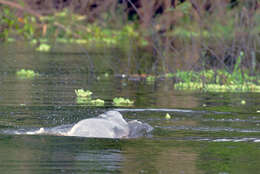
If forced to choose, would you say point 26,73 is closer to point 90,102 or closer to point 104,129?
point 90,102

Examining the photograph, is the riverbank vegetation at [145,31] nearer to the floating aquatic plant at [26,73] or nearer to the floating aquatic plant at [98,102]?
the floating aquatic plant at [26,73]

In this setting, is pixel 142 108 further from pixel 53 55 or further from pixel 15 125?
pixel 53 55

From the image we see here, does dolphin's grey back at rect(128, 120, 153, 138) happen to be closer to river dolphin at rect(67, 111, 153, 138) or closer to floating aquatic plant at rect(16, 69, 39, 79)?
river dolphin at rect(67, 111, 153, 138)

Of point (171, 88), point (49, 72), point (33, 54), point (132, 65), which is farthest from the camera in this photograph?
point (33, 54)

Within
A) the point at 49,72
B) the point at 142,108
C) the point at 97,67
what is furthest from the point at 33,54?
the point at 142,108

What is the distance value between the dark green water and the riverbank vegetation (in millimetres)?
977

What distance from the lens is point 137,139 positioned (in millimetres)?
7340

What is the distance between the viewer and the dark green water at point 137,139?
6.03 metres

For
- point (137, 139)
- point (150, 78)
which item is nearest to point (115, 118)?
point (137, 139)

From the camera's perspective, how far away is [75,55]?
21.3 meters

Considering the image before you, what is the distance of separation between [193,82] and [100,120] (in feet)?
19.3

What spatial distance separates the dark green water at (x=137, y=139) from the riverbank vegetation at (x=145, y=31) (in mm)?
977

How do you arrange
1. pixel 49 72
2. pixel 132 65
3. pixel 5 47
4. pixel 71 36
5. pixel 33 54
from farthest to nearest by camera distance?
pixel 71 36 → pixel 5 47 → pixel 33 54 → pixel 132 65 → pixel 49 72

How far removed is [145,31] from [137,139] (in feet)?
79.8
